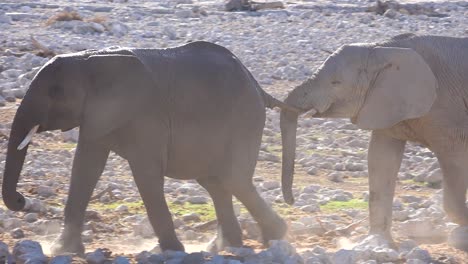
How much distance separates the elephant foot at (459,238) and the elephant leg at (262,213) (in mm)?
1184

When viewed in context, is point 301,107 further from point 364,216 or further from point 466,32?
point 466,32

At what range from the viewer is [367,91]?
974 centimetres

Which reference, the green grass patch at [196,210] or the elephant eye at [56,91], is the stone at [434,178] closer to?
the green grass patch at [196,210]

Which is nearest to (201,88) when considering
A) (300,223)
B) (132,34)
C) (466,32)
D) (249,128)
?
(249,128)

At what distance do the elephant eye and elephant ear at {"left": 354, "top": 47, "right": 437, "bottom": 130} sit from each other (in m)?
2.15

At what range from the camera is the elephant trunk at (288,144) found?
954 cm

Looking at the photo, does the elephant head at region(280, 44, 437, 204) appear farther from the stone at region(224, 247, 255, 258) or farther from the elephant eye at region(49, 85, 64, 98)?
the elephant eye at region(49, 85, 64, 98)

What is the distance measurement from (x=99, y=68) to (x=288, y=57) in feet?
44.3

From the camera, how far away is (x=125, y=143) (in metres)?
9.08

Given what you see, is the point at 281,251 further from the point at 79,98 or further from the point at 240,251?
the point at 79,98

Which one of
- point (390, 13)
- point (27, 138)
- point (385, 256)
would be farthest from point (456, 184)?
point (390, 13)

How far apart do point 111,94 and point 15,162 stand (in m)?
0.77

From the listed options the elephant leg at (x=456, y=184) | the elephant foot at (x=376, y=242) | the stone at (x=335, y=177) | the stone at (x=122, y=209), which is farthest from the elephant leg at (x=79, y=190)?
the stone at (x=335, y=177)

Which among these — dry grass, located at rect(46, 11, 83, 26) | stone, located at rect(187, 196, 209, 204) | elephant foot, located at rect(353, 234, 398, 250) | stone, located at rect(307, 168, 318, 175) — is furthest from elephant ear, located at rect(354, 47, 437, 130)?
dry grass, located at rect(46, 11, 83, 26)
